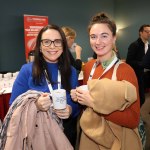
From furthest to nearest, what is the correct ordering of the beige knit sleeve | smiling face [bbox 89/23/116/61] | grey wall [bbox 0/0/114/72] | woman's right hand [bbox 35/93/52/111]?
grey wall [bbox 0/0/114/72] → smiling face [bbox 89/23/116/61] → woman's right hand [bbox 35/93/52/111] → the beige knit sleeve

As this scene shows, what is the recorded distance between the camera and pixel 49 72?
4.36ft

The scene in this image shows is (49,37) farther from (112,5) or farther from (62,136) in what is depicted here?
(112,5)

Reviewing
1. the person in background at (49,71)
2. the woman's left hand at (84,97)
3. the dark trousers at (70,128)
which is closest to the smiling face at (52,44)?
the person in background at (49,71)

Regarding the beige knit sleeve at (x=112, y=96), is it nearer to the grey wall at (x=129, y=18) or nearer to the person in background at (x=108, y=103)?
the person in background at (x=108, y=103)

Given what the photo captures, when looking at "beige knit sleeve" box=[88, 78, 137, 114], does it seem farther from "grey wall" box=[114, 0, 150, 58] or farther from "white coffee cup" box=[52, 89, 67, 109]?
"grey wall" box=[114, 0, 150, 58]

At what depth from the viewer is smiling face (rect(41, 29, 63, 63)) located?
4.22 ft

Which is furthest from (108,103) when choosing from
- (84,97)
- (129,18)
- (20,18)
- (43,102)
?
(129,18)

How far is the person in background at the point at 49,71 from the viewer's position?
4.19 ft

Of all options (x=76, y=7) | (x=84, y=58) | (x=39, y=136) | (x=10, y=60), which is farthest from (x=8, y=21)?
(x=39, y=136)

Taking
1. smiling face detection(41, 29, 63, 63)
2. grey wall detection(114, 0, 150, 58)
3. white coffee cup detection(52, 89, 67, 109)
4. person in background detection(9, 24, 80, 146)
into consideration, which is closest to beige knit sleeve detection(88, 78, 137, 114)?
white coffee cup detection(52, 89, 67, 109)

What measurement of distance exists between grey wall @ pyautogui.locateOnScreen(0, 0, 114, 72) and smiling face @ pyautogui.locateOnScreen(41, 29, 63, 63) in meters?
3.70

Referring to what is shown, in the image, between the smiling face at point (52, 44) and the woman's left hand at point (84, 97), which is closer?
the woman's left hand at point (84, 97)

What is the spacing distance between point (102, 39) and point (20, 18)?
4.19m

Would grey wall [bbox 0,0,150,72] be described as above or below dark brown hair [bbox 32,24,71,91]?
above
